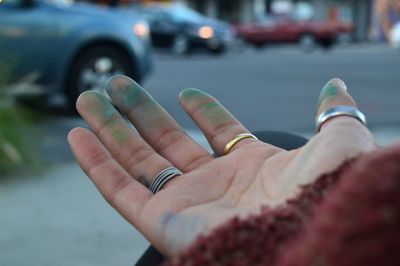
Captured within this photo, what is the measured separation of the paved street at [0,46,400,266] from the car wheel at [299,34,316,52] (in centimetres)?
1121

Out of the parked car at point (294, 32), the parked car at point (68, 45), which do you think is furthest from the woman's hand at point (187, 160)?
the parked car at point (294, 32)

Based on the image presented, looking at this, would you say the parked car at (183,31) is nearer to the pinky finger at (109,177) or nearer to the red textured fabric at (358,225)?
the pinky finger at (109,177)

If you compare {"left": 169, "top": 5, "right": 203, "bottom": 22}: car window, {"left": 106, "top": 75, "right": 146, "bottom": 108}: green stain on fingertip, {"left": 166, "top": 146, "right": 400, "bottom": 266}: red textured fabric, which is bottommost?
{"left": 169, "top": 5, "right": 203, "bottom": 22}: car window

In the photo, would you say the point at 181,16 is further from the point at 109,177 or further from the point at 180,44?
the point at 109,177

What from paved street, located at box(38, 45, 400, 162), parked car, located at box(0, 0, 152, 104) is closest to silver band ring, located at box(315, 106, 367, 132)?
paved street, located at box(38, 45, 400, 162)

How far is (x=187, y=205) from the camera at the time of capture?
4.45ft

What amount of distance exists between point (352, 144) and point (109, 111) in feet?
2.04

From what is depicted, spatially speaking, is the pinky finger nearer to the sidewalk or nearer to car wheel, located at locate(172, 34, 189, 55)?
the sidewalk

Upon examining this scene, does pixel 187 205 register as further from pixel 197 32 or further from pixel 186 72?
pixel 197 32

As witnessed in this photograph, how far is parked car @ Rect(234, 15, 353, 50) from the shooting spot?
27766 mm

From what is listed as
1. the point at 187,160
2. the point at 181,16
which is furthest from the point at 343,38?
the point at 187,160

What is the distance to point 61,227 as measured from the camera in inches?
177

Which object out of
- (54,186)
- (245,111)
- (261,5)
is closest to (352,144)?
(54,186)

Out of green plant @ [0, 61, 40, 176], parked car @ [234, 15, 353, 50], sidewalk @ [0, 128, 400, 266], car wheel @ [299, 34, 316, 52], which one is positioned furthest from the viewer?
car wheel @ [299, 34, 316, 52]
